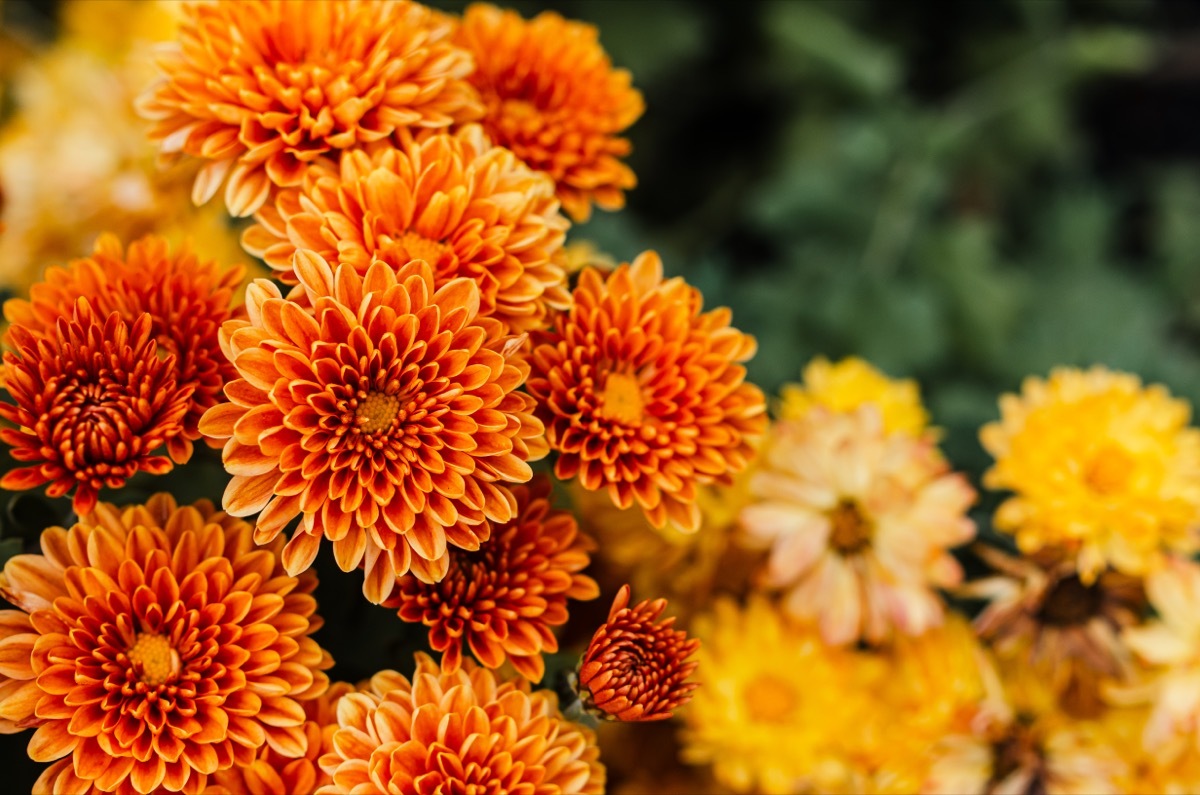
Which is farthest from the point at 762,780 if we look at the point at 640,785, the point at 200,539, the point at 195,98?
the point at 195,98

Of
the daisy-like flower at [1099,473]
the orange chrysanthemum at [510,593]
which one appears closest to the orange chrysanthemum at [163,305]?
the orange chrysanthemum at [510,593]

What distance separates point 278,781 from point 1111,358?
92 centimetres

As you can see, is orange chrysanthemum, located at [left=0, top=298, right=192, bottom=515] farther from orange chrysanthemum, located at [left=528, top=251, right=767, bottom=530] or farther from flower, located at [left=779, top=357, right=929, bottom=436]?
flower, located at [left=779, top=357, right=929, bottom=436]

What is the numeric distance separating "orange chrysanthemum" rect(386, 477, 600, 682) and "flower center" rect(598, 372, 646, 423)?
62 mm

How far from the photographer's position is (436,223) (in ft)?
1.76

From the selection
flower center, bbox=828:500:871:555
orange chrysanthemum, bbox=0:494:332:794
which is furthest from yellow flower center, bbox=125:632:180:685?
flower center, bbox=828:500:871:555

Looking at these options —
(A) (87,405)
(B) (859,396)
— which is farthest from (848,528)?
(A) (87,405)

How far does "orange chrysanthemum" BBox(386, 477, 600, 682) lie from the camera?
526 mm

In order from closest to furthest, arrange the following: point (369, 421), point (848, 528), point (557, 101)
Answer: point (369, 421), point (557, 101), point (848, 528)

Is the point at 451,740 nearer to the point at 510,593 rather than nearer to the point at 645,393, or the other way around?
the point at 510,593

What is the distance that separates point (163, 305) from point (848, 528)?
0.49 metres

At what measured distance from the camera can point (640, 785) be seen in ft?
2.51

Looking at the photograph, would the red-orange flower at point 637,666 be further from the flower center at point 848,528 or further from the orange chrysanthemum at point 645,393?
the flower center at point 848,528

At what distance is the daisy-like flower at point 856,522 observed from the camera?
0.73 meters
